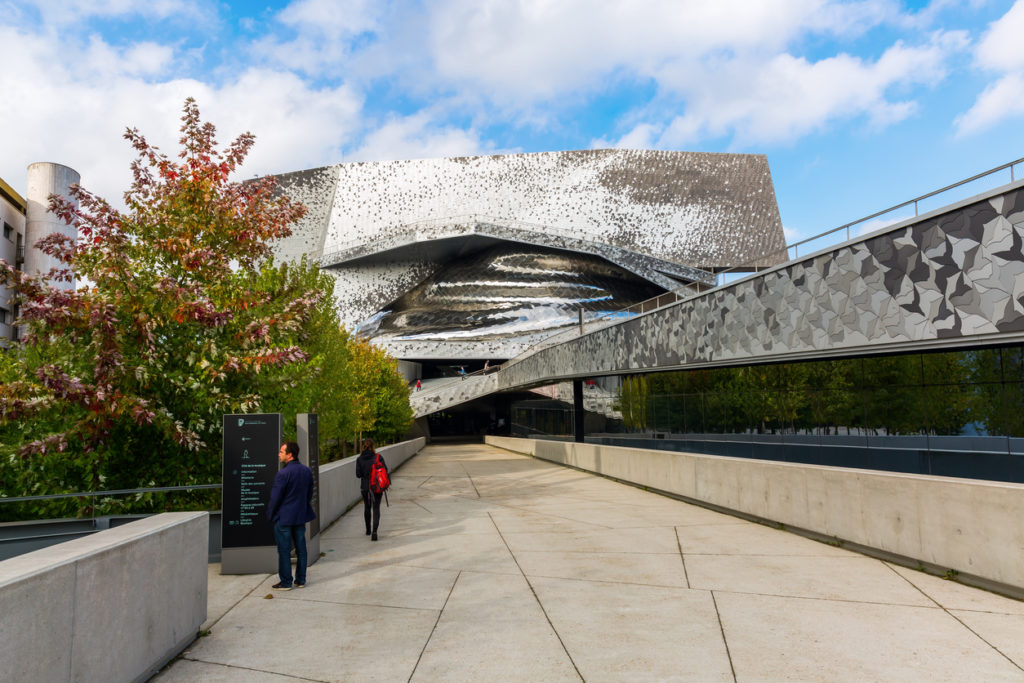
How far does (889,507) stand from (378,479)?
707 cm

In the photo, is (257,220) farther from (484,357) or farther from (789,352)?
(484,357)

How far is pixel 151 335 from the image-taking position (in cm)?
903

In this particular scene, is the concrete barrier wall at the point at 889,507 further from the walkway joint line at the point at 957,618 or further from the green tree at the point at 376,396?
the green tree at the point at 376,396

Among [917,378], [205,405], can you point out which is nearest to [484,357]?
[917,378]

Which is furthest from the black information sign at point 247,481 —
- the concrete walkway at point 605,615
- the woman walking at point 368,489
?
→ the woman walking at point 368,489

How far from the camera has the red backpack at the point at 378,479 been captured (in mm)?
10523

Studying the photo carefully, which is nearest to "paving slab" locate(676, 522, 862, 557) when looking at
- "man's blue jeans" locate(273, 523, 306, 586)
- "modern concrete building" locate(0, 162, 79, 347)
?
"man's blue jeans" locate(273, 523, 306, 586)

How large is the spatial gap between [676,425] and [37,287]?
23842 mm

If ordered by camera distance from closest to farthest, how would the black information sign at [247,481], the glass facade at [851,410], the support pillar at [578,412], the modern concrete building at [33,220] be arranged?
the black information sign at [247,481]
the glass facade at [851,410]
the support pillar at [578,412]
the modern concrete building at [33,220]

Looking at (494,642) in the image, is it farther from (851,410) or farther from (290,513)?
(851,410)

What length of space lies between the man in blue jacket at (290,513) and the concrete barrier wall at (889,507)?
6893 millimetres

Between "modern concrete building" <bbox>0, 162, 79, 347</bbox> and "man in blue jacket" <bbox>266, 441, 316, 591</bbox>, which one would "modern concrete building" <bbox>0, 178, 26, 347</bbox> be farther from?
"man in blue jacket" <bbox>266, 441, 316, 591</bbox>

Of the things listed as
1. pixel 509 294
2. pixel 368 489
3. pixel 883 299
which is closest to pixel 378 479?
pixel 368 489

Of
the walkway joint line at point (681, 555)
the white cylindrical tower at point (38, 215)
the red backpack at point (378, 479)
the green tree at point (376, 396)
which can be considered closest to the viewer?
the walkway joint line at point (681, 555)
